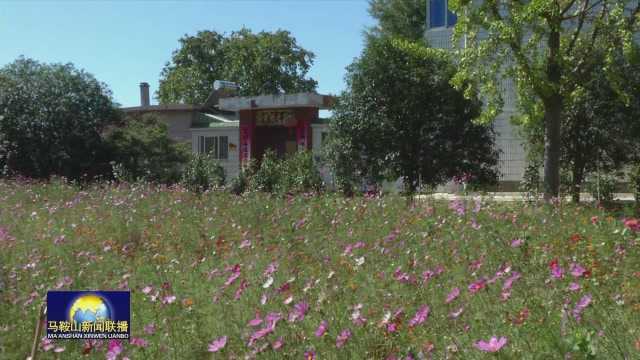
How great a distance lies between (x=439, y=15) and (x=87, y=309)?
74.0ft

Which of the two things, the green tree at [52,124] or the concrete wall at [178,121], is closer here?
the green tree at [52,124]

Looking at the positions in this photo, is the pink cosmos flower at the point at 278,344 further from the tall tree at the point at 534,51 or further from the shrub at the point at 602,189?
the shrub at the point at 602,189

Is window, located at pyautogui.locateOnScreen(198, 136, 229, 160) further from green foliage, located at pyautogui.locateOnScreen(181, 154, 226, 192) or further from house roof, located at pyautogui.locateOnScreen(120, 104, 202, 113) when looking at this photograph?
green foliage, located at pyautogui.locateOnScreen(181, 154, 226, 192)

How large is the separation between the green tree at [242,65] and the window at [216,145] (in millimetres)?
15805

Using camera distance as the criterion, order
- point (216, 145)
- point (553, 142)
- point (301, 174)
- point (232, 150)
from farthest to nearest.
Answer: point (216, 145) → point (232, 150) → point (301, 174) → point (553, 142)

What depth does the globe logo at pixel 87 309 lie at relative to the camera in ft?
10.8

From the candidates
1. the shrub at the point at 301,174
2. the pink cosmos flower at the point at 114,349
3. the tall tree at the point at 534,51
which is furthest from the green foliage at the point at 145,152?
the pink cosmos flower at the point at 114,349

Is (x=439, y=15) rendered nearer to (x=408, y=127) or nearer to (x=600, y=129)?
(x=408, y=127)

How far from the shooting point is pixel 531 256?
199 inches

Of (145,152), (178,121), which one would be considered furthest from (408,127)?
(178,121)

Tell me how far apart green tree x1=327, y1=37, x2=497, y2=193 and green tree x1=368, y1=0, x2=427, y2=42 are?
73.6ft

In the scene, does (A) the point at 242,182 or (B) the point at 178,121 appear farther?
(B) the point at 178,121

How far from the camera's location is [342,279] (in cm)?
487

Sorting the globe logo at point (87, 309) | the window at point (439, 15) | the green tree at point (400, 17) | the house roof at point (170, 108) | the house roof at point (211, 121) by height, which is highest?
the green tree at point (400, 17)
